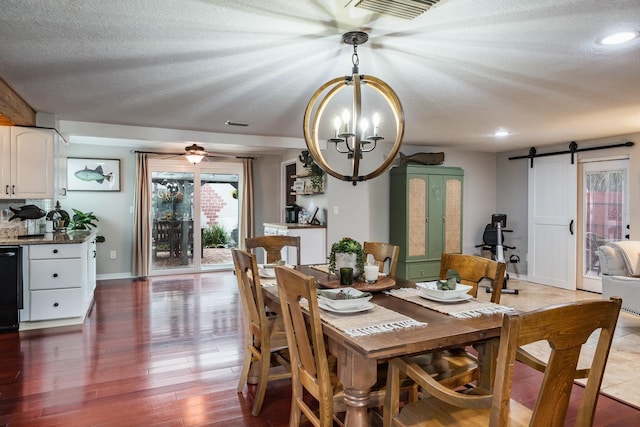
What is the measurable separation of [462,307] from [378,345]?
723 mm

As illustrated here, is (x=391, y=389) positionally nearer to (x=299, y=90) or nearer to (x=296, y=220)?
(x=299, y=90)

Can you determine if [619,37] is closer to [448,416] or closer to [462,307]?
[462,307]

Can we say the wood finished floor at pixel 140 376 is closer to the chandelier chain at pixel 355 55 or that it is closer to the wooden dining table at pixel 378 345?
the wooden dining table at pixel 378 345

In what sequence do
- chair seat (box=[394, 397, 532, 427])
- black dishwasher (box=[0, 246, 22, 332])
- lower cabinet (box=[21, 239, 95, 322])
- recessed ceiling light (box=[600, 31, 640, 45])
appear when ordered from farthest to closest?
lower cabinet (box=[21, 239, 95, 322])
black dishwasher (box=[0, 246, 22, 332])
recessed ceiling light (box=[600, 31, 640, 45])
chair seat (box=[394, 397, 532, 427])

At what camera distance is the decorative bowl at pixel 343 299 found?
193 cm

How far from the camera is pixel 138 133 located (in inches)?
194

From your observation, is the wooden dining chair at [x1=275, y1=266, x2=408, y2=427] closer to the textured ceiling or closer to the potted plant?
the potted plant

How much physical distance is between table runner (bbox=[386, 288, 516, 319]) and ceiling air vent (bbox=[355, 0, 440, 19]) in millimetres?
1439

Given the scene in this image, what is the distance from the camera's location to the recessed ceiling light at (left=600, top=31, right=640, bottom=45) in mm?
2262

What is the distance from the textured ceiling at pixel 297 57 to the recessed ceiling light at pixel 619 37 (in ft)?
0.23

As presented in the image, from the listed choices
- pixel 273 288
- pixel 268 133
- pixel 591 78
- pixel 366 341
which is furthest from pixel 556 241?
pixel 366 341

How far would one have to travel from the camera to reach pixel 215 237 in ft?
25.3

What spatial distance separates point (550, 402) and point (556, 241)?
5787 mm

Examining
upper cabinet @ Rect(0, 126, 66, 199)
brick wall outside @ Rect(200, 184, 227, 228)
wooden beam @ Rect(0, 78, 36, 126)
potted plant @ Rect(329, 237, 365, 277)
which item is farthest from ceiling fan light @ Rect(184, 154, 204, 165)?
potted plant @ Rect(329, 237, 365, 277)
